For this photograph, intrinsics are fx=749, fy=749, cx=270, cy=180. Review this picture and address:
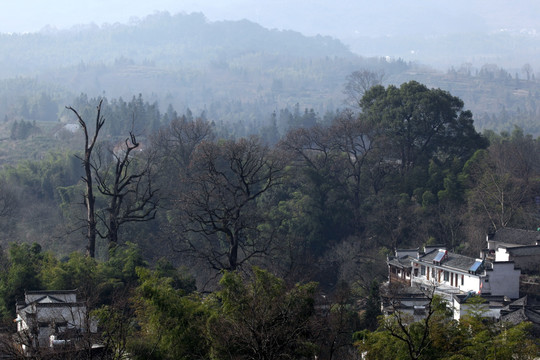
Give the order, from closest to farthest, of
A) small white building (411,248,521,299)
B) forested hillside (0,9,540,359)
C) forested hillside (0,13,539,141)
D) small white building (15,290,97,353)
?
1. forested hillside (0,9,540,359)
2. small white building (15,290,97,353)
3. small white building (411,248,521,299)
4. forested hillside (0,13,539,141)

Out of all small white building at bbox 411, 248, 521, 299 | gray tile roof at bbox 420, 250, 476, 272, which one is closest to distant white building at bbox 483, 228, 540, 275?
small white building at bbox 411, 248, 521, 299

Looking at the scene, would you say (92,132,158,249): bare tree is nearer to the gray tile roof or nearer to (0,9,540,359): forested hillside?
(0,9,540,359): forested hillside

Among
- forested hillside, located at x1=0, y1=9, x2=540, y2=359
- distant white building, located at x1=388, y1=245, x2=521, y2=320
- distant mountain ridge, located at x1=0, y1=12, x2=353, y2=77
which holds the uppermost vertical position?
distant mountain ridge, located at x1=0, y1=12, x2=353, y2=77

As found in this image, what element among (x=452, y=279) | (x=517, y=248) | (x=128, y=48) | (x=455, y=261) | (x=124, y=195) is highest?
(x=128, y=48)

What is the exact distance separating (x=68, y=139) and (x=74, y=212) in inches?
826

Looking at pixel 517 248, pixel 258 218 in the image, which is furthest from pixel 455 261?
pixel 258 218

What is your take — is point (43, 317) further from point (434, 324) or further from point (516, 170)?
point (516, 170)

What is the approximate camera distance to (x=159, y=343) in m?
10.5

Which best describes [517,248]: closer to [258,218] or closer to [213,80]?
[258,218]

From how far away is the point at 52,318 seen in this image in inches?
484

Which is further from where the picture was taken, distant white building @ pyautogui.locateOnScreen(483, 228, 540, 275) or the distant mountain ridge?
the distant mountain ridge

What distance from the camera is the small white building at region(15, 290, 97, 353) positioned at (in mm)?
11398

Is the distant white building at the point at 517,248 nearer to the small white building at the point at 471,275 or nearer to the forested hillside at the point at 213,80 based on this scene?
the small white building at the point at 471,275

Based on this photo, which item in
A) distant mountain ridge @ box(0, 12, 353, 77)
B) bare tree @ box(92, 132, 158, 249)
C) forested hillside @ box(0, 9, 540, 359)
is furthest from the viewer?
distant mountain ridge @ box(0, 12, 353, 77)
